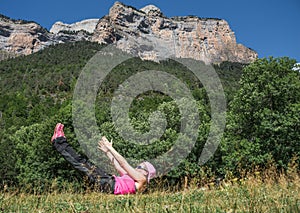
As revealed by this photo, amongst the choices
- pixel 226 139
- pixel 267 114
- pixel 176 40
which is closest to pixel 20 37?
pixel 176 40

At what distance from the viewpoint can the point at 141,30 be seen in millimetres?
194875

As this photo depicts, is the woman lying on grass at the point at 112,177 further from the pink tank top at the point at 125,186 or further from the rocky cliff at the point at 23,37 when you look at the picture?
the rocky cliff at the point at 23,37

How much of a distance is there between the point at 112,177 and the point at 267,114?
12000 millimetres

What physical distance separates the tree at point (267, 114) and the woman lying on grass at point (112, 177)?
1063 cm

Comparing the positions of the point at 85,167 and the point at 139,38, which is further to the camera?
the point at 139,38

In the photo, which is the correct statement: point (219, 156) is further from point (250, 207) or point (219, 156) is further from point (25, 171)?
point (250, 207)

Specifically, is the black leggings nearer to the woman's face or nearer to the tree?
the woman's face

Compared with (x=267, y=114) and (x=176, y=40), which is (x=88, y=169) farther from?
(x=176, y=40)

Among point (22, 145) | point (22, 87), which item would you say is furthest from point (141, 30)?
point (22, 145)

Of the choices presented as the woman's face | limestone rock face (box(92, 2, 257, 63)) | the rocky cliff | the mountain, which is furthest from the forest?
the rocky cliff

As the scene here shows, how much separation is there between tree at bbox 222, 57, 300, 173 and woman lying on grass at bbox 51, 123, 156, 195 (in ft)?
34.9

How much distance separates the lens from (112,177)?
17.4ft

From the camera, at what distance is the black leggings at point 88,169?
510 centimetres

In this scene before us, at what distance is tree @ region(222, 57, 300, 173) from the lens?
1525cm
